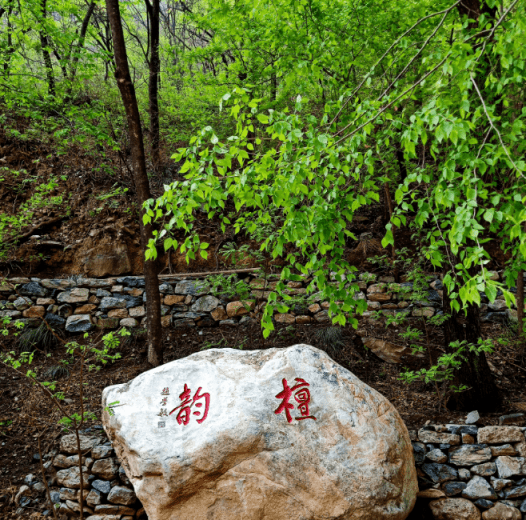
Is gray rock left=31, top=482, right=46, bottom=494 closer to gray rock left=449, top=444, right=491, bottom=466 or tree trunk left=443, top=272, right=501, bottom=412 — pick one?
gray rock left=449, top=444, right=491, bottom=466

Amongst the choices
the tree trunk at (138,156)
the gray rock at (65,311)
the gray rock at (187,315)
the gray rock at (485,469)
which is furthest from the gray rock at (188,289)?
the gray rock at (485,469)

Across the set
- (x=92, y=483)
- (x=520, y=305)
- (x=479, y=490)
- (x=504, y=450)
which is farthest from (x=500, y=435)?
(x=92, y=483)

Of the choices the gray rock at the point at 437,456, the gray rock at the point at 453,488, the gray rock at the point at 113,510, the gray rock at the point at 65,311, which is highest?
the gray rock at the point at 65,311

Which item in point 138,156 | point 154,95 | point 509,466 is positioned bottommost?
point 509,466

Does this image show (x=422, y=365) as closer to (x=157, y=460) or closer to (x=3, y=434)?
(x=157, y=460)

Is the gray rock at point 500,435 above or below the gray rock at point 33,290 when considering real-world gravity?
below

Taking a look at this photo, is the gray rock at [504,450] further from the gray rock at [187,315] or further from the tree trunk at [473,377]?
the gray rock at [187,315]

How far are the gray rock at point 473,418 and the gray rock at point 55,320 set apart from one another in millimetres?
5190

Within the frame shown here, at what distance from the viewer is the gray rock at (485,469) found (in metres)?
3.47

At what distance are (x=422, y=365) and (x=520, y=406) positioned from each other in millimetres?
1072

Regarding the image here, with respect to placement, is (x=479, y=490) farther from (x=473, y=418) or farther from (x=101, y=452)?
(x=101, y=452)

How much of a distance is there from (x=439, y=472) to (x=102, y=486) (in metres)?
2.93

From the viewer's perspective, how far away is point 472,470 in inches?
138

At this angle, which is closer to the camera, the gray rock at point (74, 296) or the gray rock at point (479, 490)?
the gray rock at point (479, 490)
